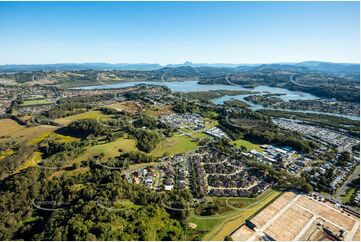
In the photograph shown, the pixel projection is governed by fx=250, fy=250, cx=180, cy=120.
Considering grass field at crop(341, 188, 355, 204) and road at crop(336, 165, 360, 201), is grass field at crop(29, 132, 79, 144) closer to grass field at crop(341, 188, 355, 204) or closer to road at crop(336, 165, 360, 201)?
road at crop(336, 165, 360, 201)

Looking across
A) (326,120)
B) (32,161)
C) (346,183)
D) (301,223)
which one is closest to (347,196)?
(346,183)

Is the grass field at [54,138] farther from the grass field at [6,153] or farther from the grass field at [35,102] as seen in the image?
the grass field at [35,102]

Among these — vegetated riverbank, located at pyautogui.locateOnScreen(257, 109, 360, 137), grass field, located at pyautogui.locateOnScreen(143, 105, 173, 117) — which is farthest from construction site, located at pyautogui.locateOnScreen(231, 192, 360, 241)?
grass field, located at pyautogui.locateOnScreen(143, 105, 173, 117)

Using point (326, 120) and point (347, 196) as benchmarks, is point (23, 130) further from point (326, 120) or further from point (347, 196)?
point (326, 120)

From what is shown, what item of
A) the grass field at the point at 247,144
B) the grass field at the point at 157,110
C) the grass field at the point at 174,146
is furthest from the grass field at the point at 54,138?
the grass field at the point at 247,144

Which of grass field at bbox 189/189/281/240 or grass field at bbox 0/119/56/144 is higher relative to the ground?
grass field at bbox 0/119/56/144

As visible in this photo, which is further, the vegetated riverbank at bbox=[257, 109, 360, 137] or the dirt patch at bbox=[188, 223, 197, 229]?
the vegetated riverbank at bbox=[257, 109, 360, 137]
